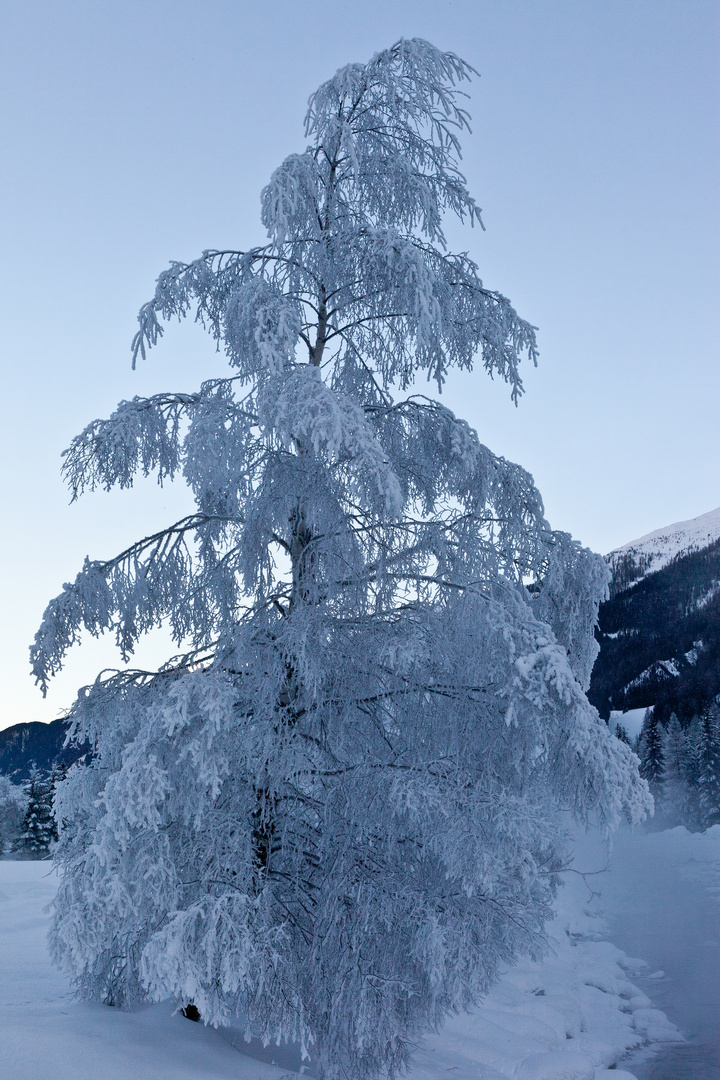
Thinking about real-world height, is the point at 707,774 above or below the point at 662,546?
below

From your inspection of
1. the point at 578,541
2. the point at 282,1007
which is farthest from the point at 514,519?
the point at 282,1007

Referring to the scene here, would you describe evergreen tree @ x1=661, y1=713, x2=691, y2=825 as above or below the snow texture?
below

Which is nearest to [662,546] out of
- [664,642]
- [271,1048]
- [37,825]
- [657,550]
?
[657,550]

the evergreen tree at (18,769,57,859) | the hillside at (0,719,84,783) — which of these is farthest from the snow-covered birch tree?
the hillside at (0,719,84,783)

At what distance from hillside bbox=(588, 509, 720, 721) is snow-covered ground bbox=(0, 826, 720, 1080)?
41.2 m

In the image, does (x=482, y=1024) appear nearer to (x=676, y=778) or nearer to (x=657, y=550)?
(x=676, y=778)

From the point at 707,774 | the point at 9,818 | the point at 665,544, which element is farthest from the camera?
the point at 665,544

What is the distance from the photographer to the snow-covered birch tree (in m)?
4.95

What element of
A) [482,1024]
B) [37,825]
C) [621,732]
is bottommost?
[482,1024]

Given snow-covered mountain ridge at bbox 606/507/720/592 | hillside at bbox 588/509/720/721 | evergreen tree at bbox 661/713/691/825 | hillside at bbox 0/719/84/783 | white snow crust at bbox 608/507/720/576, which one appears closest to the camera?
→ evergreen tree at bbox 661/713/691/825

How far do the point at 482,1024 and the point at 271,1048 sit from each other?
3115mm

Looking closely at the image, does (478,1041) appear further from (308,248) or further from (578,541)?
(308,248)

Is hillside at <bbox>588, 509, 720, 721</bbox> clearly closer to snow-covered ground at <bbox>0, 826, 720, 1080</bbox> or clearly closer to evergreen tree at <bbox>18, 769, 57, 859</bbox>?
evergreen tree at <bbox>18, 769, 57, 859</bbox>

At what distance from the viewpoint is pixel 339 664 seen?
19.0ft
